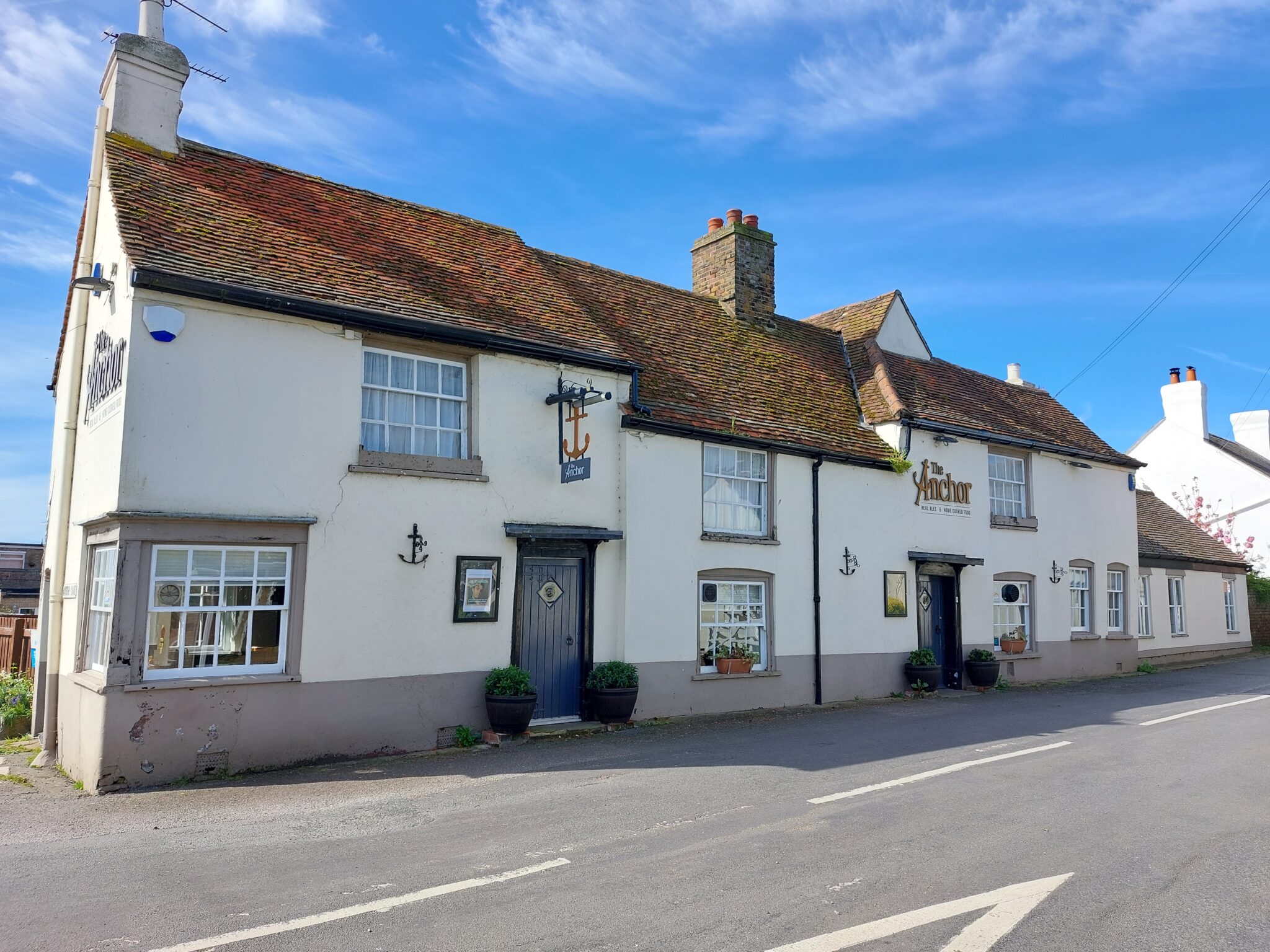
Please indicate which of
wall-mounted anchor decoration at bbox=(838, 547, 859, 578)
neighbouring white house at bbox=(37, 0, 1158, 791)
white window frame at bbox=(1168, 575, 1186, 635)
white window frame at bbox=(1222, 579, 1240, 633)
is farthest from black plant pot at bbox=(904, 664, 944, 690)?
white window frame at bbox=(1222, 579, 1240, 633)

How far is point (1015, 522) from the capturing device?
19.8m

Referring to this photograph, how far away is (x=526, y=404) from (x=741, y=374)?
18.9 ft

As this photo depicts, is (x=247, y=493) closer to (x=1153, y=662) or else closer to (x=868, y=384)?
(x=868, y=384)

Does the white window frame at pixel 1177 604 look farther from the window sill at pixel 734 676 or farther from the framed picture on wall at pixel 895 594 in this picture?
the window sill at pixel 734 676

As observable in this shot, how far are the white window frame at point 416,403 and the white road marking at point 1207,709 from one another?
10157 mm

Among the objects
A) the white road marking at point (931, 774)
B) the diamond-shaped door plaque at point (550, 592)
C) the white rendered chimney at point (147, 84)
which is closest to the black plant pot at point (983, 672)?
the white road marking at point (931, 774)

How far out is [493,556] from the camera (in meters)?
12.0

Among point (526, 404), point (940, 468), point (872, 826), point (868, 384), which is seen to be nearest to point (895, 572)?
point (940, 468)

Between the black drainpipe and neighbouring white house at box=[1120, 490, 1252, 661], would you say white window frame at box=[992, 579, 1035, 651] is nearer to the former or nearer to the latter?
neighbouring white house at box=[1120, 490, 1252, 661]

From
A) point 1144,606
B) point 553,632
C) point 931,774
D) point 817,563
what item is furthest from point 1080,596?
point 553,632

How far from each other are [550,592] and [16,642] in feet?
31.5

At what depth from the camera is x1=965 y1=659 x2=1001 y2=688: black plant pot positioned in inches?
706

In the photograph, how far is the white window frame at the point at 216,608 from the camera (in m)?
9.73

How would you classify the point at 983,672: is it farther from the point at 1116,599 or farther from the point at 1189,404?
the point at 1189,404
